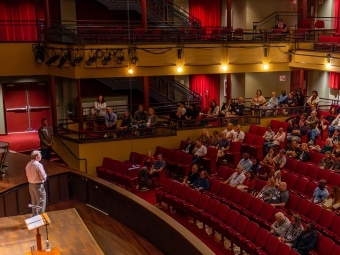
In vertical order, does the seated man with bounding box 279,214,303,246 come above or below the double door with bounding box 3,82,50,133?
below

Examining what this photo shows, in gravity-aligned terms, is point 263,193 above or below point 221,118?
below

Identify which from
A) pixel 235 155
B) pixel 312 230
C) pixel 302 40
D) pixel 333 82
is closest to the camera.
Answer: pixel 312 230

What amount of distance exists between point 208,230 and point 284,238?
195 centimetres

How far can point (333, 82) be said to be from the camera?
1700 centimetres

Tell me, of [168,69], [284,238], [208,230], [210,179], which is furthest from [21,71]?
[284,238]

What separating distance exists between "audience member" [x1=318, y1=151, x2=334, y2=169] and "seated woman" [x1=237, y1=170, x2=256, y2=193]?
1466mm

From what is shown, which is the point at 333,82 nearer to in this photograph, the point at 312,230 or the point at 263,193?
the point at 263,193

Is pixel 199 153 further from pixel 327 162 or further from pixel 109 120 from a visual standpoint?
pixel 327 162

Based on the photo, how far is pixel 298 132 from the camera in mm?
12141

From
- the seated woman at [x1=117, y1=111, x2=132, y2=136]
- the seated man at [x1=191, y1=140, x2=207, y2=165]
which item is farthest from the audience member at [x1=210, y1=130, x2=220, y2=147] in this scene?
the seated woman at [x1=117, y1=111, x2=132, y2=136]

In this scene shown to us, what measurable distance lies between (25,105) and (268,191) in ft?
31.4

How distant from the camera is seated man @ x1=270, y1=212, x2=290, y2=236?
7.45 meters

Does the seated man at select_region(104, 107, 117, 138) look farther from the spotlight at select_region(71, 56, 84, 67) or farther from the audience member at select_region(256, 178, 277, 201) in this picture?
the audience member at select_region(256, 178, 277, 201)

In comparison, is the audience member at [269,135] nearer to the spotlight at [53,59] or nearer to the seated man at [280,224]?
the seated man at [280,224]
